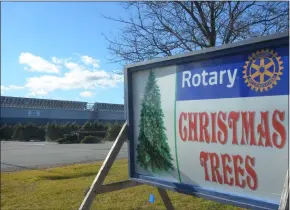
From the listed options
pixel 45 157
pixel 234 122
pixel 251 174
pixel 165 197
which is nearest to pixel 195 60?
pixel 234 122

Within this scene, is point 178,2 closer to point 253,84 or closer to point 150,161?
point 150,161

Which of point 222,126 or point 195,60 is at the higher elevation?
point 195,60

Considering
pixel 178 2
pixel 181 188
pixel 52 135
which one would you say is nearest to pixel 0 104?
pixel 52 135

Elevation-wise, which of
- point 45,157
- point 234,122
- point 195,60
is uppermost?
point 195,60

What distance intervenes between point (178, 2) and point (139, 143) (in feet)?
14.5

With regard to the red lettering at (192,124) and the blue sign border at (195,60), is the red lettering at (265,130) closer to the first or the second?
the blue sign border at (195,60)

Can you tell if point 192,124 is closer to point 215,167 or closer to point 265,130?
point 215,167

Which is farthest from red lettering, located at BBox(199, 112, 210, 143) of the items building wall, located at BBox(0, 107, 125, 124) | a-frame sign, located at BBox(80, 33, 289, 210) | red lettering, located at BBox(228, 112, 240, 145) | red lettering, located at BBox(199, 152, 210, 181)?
building wall, located at BBox(0, 107, 125, 124)

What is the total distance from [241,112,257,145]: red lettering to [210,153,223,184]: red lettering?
0.99 ft

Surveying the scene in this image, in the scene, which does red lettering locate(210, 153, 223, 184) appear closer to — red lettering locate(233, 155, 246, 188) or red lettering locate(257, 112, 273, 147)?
red lettering locate(233, 155, 246, 188)

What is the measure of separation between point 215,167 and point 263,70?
2.89ft

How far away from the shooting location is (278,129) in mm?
2670

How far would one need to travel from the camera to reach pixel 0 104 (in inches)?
2282

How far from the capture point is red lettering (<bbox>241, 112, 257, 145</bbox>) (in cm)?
282
